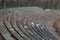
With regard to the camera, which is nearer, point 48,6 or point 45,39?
point 45,39

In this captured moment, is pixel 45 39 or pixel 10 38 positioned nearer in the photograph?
pixel 10 38

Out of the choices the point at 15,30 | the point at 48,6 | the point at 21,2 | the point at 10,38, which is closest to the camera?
the point at 10,38

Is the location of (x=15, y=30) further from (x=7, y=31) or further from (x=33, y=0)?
(x=33, y=0)

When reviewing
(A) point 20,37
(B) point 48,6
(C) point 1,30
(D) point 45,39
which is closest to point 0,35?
(C) point 1,30

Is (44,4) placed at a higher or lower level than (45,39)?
lower

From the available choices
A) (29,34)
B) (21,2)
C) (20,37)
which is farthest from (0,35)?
(21,2)

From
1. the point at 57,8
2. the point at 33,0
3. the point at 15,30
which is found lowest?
the point at 57,8

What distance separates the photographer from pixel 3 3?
5898 millimetres

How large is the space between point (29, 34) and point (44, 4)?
4.78m

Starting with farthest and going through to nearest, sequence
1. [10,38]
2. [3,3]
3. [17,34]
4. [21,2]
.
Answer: [21,2] → [3,3] → [17,34] → [10,38]

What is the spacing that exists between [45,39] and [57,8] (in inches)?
211

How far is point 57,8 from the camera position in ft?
25.9

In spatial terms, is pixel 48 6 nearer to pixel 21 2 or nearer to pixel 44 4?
pixel 44 4

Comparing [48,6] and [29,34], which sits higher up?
[29,34]
